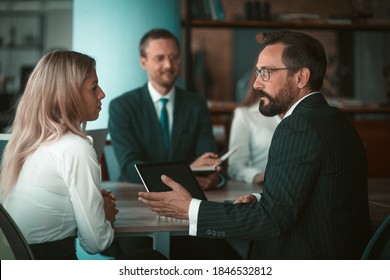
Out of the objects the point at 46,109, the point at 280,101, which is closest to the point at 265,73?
the point at 280,101

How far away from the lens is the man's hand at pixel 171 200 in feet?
5.44

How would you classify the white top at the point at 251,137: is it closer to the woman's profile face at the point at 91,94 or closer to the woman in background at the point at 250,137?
the woman in background at the point at 250,137

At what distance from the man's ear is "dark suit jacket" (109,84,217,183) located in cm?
110

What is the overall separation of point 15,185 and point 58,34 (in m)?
9.74

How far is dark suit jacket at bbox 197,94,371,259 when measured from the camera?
1521 millimetres

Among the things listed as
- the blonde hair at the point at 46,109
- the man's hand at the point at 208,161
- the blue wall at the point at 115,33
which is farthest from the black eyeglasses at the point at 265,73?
the blue wall at the point at 115,33

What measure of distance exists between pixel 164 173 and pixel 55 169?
38 centimetres

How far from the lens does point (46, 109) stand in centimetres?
160

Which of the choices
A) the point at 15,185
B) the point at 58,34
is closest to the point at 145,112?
the point at 15,185

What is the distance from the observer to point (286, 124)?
1.56 metres

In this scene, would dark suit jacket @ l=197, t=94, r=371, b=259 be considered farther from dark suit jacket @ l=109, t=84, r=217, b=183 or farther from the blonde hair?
dark suit jacket @ l=109, t=84, r=217, b=183

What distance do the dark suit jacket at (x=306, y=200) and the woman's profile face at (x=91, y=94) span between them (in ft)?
1.31
